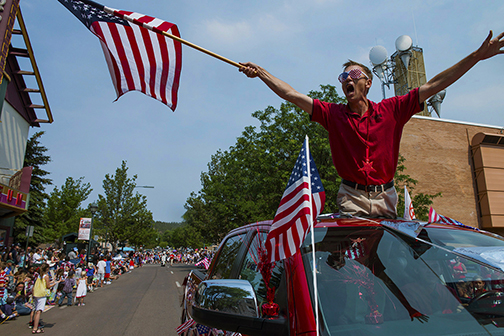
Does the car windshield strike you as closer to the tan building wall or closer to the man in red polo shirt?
the man in red polo shirt

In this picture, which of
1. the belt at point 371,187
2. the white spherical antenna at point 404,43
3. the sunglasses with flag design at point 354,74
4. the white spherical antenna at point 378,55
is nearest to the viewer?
the belt at point 371,187

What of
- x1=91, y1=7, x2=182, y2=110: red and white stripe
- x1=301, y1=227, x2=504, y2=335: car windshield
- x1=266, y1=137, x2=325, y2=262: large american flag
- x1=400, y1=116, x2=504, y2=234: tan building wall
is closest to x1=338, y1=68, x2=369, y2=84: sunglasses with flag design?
x1=266, y1=137, x2=325, y2=262: large american flag

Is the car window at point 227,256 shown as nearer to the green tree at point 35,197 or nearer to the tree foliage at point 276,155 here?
the tree foliage at point 276,155

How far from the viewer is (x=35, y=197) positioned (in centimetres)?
3488

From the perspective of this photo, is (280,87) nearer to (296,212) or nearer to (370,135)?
(370,135)

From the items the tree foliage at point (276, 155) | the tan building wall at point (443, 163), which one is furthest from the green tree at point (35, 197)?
the tan building wall at point (443, 163)

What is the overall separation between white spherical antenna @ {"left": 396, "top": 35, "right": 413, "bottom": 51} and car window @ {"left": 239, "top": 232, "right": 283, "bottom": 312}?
1484 inches

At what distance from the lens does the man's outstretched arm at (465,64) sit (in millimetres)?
2352

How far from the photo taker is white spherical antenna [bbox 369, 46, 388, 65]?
32188 mm

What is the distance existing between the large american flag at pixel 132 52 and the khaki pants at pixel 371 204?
2.77m

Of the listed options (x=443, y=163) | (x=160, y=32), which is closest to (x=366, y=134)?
(x=160, y=32)

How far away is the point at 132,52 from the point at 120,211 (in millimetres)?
43726

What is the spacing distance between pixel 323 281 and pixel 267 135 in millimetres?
19692

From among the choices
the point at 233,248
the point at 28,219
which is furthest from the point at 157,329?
the point at 28,219
